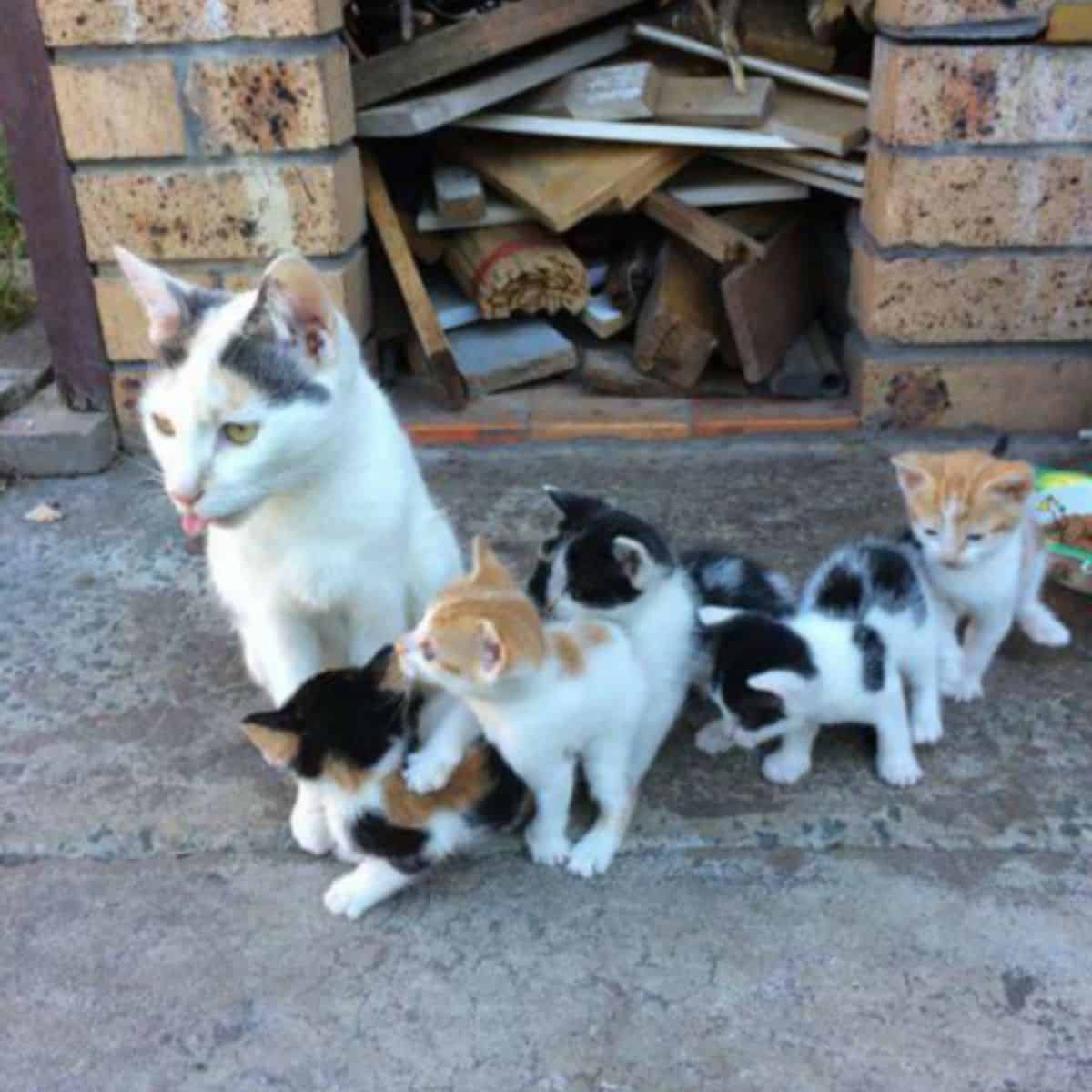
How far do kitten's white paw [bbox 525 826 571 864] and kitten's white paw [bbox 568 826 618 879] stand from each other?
2 cm

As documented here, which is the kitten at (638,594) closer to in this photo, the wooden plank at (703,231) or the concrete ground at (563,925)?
the concrete ground at (563,925)

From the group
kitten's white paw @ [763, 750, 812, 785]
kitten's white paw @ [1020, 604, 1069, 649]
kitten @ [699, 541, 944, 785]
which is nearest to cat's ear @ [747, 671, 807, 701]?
kitten @ [699, 541, 944, 785]

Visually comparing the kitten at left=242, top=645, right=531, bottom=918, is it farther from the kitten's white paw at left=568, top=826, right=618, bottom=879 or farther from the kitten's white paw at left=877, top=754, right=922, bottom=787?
the kitten's white paw at left=877, top=754, right=922, bottom=787

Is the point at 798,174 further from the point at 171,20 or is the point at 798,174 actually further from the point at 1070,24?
the point at 171,20

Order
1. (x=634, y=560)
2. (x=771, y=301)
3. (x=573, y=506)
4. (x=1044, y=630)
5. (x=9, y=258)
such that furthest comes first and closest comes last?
1. (x=9, y=258)
2. (x=771, y=301)
3. (x=1044, y=630)
4. (x=573, y=506)
5. (x=634, y=560)

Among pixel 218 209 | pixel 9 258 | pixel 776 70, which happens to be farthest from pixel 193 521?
pixel 9 258

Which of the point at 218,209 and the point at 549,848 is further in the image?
the point at 218,209

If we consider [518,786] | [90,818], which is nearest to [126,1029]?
[90,818]

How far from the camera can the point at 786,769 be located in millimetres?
2416

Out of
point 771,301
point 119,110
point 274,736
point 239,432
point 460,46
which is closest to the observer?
point 239,432

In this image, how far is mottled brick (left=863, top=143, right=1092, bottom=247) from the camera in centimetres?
345

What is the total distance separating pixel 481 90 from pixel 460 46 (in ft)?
0.47

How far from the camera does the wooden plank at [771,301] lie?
3.94 meters

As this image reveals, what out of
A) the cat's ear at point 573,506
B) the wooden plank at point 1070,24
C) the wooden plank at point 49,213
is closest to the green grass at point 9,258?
the wooden plank at point 49,213
